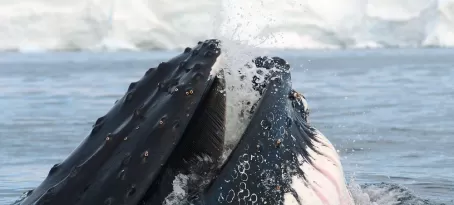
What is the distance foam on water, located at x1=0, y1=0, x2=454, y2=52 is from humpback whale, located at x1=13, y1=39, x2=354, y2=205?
40134 mm

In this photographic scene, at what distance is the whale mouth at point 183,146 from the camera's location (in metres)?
2.41

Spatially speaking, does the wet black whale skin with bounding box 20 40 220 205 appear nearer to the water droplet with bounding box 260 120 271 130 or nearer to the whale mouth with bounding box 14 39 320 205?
the whale mouth with bounding box 14 39 320 205

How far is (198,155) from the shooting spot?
2.54m

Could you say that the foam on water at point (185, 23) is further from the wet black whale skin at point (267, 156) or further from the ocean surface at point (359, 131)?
the wet black whale skin at point (267, 156)

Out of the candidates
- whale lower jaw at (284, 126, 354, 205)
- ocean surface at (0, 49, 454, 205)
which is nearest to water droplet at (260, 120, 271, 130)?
whale lower jaw at (284, 126, 354, 205)

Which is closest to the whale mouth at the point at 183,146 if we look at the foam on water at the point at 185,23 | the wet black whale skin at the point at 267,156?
the wet black whale skin at the point at 267,156

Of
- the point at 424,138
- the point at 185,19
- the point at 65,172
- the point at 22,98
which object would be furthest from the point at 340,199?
the point at 185,19

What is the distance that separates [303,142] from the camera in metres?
2.58

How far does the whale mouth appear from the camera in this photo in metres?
2.41

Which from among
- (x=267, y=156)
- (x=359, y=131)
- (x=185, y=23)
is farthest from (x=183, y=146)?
(x=185, y=23)

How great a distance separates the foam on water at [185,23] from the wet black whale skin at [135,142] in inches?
1578

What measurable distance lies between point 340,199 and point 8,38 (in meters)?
48.0

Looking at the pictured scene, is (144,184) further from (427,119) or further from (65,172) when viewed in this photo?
(427,119)

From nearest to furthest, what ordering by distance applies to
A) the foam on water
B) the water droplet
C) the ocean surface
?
1. the water droplet
2. the ocean surface
3. the foam on water
